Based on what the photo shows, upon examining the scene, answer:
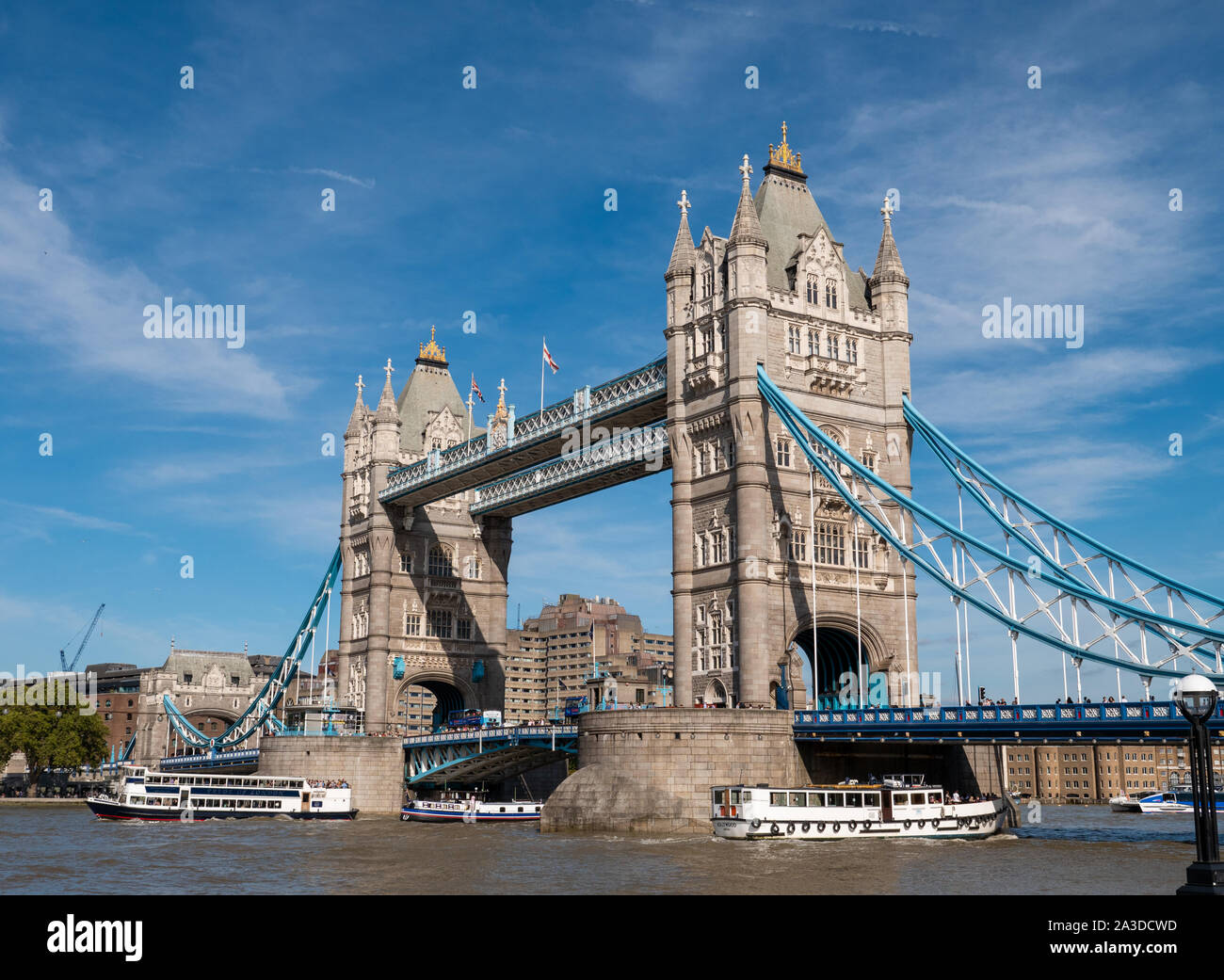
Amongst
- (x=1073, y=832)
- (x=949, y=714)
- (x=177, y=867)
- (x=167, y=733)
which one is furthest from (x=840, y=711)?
(x=167, y=733)

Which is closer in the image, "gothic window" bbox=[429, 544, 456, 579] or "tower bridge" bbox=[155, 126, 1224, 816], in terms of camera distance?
"tower bridge" bbox=[155, 126, 1224, 816]

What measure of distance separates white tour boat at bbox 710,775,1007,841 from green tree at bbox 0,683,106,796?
99638 millimetres

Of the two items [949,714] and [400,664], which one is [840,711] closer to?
[949,714]

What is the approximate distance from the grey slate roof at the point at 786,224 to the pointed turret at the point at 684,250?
12.6 feet

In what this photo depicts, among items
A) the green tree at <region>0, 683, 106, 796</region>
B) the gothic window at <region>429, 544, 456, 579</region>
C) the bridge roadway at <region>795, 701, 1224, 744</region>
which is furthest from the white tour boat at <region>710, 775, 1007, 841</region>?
the green tree at <region>0, 683, 106, 796</region>

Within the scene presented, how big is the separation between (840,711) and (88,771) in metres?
123

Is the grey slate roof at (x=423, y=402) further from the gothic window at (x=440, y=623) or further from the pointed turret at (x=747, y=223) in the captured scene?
the pointed turret at (x=747, y=223)

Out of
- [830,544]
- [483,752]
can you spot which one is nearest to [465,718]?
[483,752]

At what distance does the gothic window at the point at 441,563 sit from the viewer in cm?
9788

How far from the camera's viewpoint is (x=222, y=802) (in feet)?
271

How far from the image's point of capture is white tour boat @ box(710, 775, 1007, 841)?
5081cm

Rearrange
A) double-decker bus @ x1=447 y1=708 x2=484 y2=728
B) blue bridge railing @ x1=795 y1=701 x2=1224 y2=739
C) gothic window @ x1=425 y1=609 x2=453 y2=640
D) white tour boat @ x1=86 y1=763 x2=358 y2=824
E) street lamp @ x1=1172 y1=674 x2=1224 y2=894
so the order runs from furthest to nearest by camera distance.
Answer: gothic window @ x1=425 y1=609 x2=453 y2=640
double-decker bus @ x1=447 y1=708 x2=484 y2=728
white tour boat @ x1=86 y1=763 x2=358 y2=824
blue bridge railing @ x1=795 y1=701 x2=1224 y2=739
street lamp @ x1=1172 y1=674 x2=1224 y2=894

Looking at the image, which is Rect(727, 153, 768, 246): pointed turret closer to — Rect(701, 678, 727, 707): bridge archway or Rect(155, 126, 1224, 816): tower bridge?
Rect(155, 126, 1224, 816): tower bridge

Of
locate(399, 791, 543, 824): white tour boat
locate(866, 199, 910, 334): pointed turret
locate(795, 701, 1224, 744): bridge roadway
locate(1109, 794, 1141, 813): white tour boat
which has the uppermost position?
locate(866, 199, 910, 334): pointed turret
